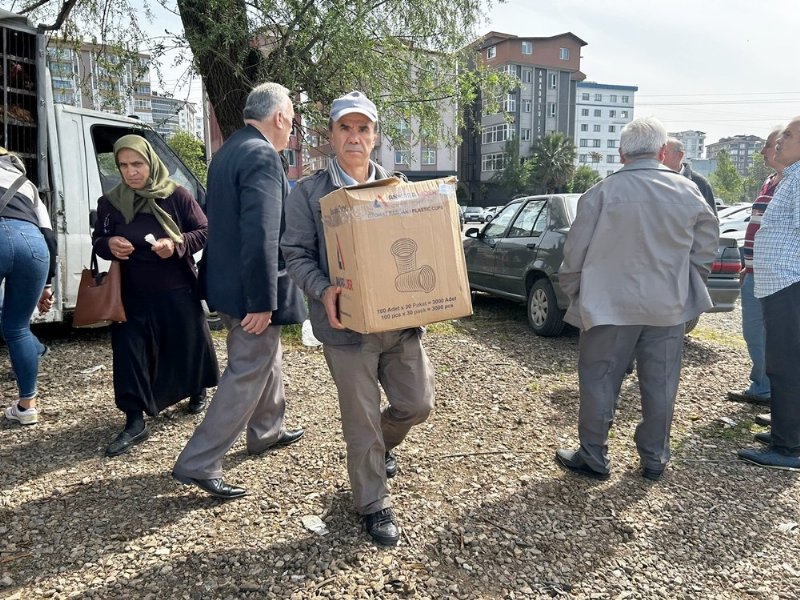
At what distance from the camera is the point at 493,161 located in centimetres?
6469

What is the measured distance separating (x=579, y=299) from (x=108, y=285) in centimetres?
276

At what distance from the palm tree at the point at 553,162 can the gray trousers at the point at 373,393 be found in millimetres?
61363

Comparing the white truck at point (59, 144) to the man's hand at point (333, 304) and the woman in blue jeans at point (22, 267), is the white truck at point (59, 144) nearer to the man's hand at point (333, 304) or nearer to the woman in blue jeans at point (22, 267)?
the woman in blue jeans at point (22, 267)

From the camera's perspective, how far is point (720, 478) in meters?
3.42

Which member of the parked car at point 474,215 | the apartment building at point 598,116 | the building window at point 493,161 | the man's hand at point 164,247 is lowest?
the parked car at point 474,215

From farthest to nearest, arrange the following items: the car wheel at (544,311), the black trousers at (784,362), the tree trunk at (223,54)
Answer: the tree trunk at (223,54) → the car wheel at (544,311) → the black trousers at (784,362)

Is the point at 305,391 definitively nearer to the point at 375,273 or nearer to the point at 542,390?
the point at 542,390

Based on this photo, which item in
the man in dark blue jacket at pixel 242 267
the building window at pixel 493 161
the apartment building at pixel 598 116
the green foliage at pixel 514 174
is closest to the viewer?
the man in dark blue jacket at pixel 242 267

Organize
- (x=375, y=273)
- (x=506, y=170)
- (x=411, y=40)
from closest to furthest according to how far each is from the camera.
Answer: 1. (x=375, y=273)
2. (x=411, y=40)
3. (x=506, y=170)

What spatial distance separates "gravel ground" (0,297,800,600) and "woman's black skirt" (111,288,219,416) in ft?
1.00

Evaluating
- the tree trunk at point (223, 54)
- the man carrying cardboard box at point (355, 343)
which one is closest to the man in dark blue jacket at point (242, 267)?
the man carrying cardboard box at point (355, 343)

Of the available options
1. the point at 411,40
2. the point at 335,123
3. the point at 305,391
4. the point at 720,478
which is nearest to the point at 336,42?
the point at 411,40

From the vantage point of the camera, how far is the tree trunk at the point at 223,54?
6.65 metres

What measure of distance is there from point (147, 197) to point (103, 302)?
2.26 feet
